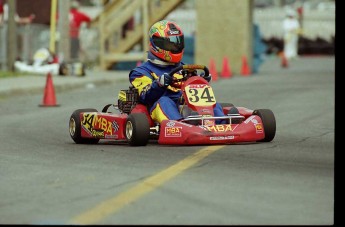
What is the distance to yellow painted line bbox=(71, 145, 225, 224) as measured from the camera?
802cm

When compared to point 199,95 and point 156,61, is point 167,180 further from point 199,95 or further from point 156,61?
point 156,61

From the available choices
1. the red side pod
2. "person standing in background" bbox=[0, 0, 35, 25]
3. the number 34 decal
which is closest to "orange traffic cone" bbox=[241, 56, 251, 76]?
"person standing in background" bbox=[0, 0, 35, 25]

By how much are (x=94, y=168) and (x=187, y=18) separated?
5112cm

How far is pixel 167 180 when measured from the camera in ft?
32.5

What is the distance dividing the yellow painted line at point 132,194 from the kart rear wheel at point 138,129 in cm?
124

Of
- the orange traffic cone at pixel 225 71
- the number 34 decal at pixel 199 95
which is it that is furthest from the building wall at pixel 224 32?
the number 34 decal at pixel 199 95

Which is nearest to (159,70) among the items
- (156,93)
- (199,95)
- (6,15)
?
(156,93)

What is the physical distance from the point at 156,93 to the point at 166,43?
78cm

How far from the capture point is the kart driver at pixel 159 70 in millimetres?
13648

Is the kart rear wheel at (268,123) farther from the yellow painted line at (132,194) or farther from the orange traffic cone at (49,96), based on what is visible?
the orange traffic cone at (49,96)

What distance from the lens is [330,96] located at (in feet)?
82.1

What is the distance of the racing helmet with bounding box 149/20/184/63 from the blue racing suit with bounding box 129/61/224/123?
17 centimetres

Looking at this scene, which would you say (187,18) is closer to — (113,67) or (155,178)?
(113,67)

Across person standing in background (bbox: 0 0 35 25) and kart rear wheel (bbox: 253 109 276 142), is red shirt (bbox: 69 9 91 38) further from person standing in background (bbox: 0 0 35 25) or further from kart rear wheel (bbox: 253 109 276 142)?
kart rear wheel (bbox: 253 109 276 142)
